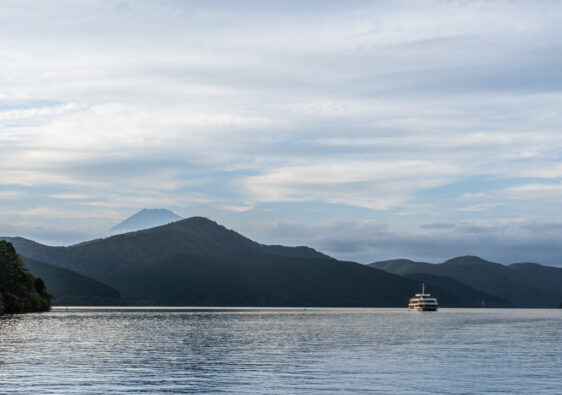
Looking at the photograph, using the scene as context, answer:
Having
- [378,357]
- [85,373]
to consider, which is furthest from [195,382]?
[378,357]

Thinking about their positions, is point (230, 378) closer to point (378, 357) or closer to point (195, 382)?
point (195, 382)

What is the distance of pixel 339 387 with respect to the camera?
216 feet

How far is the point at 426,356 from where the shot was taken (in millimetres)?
97188

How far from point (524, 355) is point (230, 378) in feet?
148

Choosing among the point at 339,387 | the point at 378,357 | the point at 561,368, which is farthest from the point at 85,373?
the point at 561,368

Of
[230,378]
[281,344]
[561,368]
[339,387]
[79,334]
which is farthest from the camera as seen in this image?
[79,334]

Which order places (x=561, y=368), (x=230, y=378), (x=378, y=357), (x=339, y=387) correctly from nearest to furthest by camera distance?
(x=339, y=387), (x=230, y=378), (x=561, y=368), (x=378, y=357)

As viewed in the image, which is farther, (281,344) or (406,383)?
(281,344)

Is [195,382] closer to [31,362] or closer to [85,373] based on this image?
[85,373]

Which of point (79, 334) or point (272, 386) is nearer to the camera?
point (272, 386)

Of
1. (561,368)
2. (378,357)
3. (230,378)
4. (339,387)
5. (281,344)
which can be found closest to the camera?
(339,387)

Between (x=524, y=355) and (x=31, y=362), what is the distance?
5997 cm

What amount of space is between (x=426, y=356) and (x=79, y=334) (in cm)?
6864

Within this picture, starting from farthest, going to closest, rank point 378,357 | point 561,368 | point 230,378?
point 378,357 < point 561,368 < point 230,378
